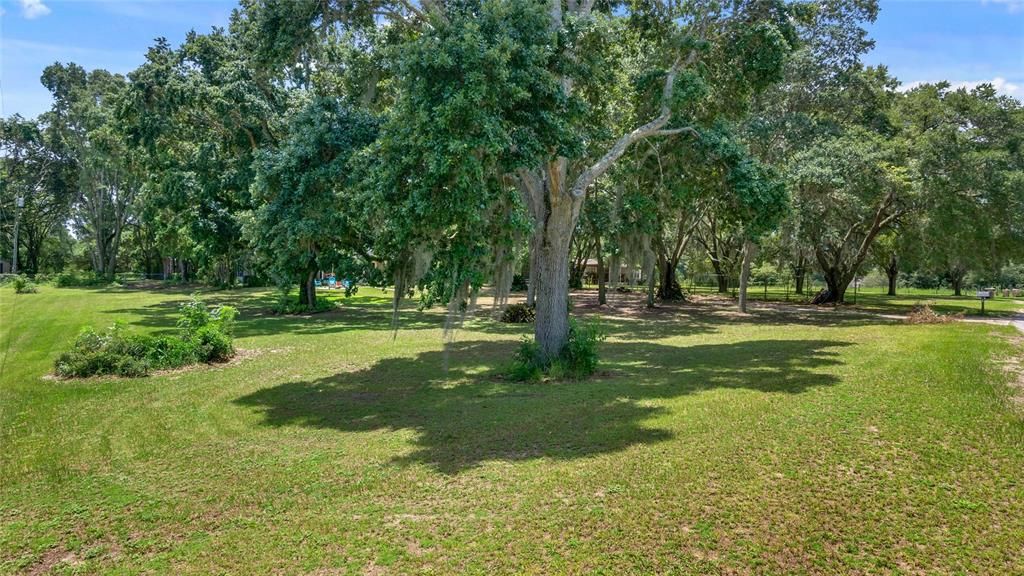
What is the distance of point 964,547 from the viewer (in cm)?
448

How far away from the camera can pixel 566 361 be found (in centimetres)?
1134

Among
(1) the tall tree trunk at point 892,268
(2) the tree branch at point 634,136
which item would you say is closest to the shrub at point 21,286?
(2) the tree branch at point 634,136

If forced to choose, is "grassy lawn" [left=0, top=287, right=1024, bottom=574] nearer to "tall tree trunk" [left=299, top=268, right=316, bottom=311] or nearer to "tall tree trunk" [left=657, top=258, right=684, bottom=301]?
"tall tree trunk" [left=299, top=268, right=316, bottom=311]

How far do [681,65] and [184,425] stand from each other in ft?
36.5

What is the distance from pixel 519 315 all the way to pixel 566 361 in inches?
424

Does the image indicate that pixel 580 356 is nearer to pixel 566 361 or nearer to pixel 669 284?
pixel 566 361

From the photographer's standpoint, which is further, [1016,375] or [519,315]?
[519,315]

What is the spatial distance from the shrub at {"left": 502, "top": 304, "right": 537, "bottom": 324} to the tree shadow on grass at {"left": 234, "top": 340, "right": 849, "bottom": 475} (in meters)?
7.52

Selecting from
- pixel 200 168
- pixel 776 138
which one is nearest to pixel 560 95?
pixel 776 138

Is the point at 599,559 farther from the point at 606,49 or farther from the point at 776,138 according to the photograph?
the point at 776,138

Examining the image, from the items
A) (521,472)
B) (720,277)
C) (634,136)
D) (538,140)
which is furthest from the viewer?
(720,277)

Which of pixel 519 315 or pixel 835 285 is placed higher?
pixel 835 285

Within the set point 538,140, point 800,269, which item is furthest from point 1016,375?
point 800,269

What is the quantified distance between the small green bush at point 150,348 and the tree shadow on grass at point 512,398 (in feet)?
9.41
